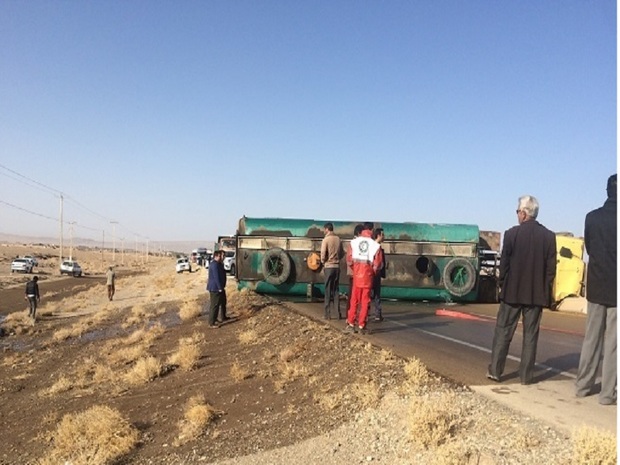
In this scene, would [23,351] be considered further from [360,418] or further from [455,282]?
[360,418]

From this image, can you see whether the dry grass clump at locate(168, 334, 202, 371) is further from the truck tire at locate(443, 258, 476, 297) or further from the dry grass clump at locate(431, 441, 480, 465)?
the truck tire at locate(443, 258, 476, 297)

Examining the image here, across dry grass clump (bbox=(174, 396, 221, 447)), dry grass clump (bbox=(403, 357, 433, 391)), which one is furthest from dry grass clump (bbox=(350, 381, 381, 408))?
dry grass clump (bbox=(174, 396, 221, 447))

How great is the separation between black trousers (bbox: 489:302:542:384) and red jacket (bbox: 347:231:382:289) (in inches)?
119

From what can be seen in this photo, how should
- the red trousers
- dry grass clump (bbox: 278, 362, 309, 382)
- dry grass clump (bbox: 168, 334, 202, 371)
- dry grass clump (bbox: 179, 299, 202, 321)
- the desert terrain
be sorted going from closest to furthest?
the desert terrain < dry grass clump (bbox: 278, 362, 309, 382) < the red trousers < dry grass clump (bbox: 168, 334, 202, 371) < dry grass clump (bbox: 179, 299, 202, 321)

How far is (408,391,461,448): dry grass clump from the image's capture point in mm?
4691

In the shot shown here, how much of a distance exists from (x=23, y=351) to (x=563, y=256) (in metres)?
18.1

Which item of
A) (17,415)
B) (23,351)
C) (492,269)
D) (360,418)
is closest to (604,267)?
(360,418)

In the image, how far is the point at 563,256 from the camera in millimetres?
15922

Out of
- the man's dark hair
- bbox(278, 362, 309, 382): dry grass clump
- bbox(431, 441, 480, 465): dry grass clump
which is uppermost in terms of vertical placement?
the man's dark hair

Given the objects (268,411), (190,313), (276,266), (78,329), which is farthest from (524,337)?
(78,329)

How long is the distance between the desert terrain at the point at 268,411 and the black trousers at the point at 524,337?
74 centimetres

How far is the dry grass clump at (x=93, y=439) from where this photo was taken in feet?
21.2

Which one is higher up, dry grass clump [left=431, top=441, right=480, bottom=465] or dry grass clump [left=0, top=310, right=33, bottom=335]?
dry grass clump [left=431, top=441, right=480, bottom=465]

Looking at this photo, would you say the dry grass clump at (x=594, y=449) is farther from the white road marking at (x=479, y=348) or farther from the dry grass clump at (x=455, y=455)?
the white road marking at (x=479, y=348)
